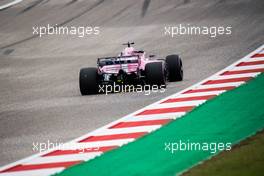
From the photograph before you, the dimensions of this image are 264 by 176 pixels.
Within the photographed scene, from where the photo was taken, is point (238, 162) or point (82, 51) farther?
point (82, 51)

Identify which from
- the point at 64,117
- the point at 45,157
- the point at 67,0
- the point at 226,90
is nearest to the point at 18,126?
the point at 64,117

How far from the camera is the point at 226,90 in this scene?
16281 millimetres

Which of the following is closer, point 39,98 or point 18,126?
point 18,126

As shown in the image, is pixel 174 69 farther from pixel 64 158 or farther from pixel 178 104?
pixel 64 158

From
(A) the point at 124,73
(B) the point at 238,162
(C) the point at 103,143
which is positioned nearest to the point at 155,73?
(A) the point at 124,73

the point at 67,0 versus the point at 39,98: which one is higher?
the point at 67,0

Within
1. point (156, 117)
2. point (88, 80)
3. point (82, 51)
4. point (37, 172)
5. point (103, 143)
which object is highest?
point (82, 51)

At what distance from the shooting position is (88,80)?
17.6m

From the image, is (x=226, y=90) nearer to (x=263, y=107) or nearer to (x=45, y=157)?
(x=263, y=107)

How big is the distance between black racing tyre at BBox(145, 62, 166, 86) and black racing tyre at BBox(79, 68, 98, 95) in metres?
1.15

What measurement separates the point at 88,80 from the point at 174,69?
219 cm

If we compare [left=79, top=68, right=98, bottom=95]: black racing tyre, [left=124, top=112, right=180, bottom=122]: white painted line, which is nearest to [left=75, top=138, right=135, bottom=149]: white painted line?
[left=124, top=112, right=180, bottom=122]: white painted line

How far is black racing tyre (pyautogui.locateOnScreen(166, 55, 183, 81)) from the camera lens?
18.6 m

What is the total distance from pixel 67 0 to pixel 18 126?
69.6 feet
